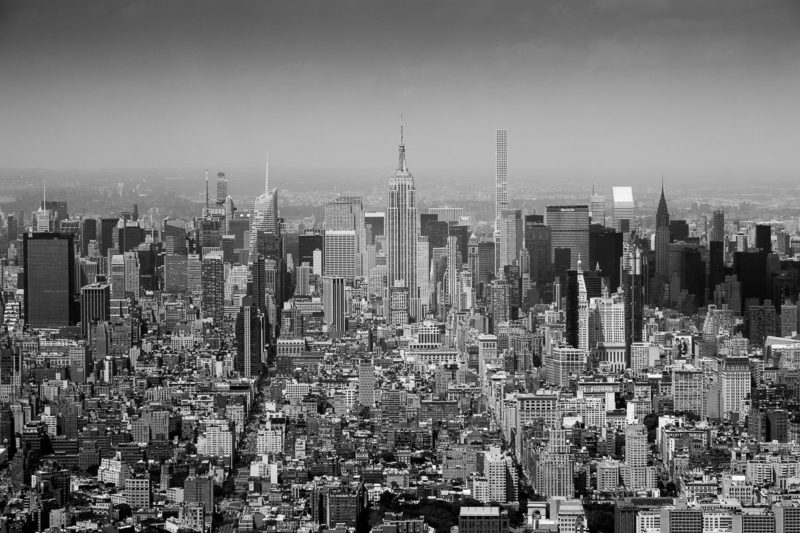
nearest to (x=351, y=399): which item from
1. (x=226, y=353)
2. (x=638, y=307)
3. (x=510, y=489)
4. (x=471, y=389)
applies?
(x=471, y=389)

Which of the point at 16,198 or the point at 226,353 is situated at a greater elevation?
the point at 16,198

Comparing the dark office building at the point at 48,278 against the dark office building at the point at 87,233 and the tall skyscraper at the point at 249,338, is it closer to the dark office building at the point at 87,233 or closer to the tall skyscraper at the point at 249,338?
the dark office building at the point at 87,233

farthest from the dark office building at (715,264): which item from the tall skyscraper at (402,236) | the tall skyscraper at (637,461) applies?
the tall skyscraper at (637,461)

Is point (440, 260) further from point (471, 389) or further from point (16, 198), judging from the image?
point (16, 198)

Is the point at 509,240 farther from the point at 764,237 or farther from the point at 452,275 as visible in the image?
the point at 764,237

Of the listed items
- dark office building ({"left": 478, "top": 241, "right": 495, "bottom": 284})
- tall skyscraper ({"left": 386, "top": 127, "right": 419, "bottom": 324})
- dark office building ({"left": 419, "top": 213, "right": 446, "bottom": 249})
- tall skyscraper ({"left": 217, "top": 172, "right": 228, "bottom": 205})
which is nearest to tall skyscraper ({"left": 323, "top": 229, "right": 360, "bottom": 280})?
tall skyscraper ({"left": 386, "top": 127, "right": 419, "bottom": 324})

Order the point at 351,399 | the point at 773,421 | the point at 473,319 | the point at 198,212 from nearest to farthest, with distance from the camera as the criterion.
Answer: the point at 773,421, the point at 351,399, the point at 198,212, the point at 473,319

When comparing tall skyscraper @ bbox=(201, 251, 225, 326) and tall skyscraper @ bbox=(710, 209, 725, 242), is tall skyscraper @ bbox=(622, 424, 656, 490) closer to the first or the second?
tall skyscraper @ bbox=(710, 209, 725, 242)
